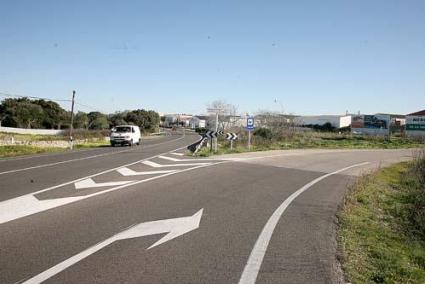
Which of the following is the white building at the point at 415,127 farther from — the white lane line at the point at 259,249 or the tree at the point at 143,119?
the tree at the point at 143,119

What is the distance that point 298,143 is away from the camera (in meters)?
44.1

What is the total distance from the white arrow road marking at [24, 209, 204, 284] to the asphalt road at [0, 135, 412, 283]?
0.01 m

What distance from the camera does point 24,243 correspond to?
21.3ft

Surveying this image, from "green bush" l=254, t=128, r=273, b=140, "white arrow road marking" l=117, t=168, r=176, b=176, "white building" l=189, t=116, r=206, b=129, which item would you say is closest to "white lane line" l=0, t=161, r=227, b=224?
"white arrow road marking" l=117, t=168, r=176, b=176

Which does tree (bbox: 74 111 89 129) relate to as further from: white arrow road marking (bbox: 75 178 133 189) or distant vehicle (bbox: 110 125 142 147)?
white arrow road marking (bbox: 75 178 133 189)

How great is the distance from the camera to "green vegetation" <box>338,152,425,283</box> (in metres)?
5.82

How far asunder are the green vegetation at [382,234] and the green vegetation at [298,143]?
43.5 ft

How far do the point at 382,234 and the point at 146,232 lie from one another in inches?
170

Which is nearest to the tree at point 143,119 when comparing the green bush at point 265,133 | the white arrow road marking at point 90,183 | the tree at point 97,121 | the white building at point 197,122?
the tree at point 97,121

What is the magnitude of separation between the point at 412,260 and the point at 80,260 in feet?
15.9

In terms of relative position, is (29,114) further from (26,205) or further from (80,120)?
(26,205)

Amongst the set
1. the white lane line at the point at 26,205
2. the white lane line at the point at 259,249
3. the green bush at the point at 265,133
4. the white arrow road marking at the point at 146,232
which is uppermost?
the green bush at the point at 265,133

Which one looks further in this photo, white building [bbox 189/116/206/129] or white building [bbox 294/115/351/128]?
white building [bbox 189/116/206/129]

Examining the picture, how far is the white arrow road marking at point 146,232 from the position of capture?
5371mm
